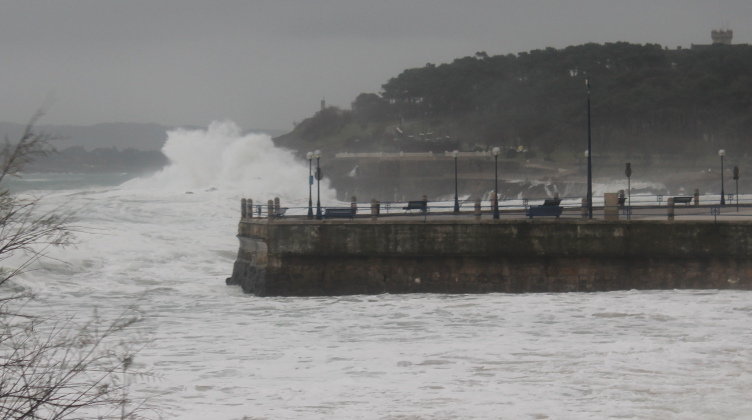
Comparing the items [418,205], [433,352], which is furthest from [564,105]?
[433,352]

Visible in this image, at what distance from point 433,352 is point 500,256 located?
7.42 meters

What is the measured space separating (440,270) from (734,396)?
11142 millimetres

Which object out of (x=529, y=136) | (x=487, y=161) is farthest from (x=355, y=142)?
(x=487, y=161)

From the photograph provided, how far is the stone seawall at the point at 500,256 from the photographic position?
23766 millimetres

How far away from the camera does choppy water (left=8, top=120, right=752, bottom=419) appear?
44.1ft

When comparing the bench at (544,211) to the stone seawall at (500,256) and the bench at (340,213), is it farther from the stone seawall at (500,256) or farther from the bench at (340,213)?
the bench at (340,213)

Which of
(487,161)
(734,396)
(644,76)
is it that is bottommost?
(734,396)

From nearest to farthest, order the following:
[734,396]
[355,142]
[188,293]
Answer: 1. [734,396]
2. [188,293]
3. [355,142]

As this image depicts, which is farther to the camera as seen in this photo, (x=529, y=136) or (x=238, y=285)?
(x=529, y=136)

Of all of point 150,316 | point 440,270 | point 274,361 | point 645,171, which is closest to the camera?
point 274,361

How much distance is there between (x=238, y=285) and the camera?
2761cm

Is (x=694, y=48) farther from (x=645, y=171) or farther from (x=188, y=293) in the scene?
(x=188, y=293)

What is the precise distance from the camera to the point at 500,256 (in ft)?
79.6

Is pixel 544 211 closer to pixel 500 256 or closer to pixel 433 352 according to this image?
pixel 500 256
